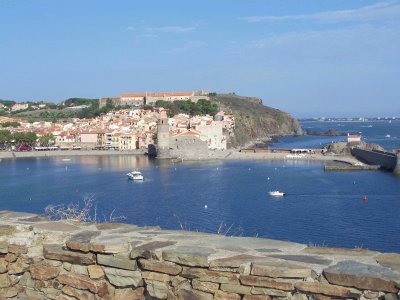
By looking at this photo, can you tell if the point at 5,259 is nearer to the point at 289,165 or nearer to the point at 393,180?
the point at 393,180

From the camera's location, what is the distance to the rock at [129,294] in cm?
261

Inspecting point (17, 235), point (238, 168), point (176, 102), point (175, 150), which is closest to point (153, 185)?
point (238, 168)

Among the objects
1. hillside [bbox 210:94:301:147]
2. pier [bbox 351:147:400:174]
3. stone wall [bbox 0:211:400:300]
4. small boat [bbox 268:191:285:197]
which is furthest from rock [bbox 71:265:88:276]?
hillside [bbox 210:94:301:147]

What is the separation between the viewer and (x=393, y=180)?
3650 centimetres

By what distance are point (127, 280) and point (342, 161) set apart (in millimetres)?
49566

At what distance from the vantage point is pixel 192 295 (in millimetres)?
2441


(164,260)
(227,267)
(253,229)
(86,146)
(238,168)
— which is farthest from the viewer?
(86,146)

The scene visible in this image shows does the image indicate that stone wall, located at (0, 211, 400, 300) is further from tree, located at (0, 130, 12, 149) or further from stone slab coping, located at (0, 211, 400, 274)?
tree, located at (0, 130, 12, 149)

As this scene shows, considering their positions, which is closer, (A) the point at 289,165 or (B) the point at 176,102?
(A) the point at 289,165

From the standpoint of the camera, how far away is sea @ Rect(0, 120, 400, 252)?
63.3 feet

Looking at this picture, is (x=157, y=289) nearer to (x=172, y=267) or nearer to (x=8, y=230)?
(x=172, y=267)

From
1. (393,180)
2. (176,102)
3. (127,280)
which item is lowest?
(393,180)

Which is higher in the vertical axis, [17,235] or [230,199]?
[17,235]

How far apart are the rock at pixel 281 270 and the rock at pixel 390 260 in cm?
32
